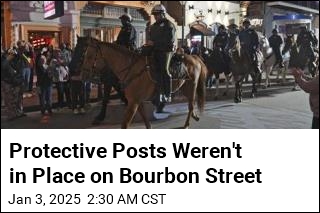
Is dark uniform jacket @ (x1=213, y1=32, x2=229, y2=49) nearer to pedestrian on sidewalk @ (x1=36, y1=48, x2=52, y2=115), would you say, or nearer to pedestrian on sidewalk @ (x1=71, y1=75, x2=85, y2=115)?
pedestrian on sidewalk @ (x1=71, y1=75, x2=85, y2=115)

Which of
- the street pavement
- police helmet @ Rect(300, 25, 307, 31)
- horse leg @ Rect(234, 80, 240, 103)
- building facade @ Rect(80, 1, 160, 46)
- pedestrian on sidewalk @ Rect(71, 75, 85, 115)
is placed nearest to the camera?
building facade @ Rect(80, 1, 160, 46)

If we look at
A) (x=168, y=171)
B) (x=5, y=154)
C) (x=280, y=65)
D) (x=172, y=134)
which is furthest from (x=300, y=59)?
(x=5, y=154)

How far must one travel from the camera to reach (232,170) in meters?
2.69

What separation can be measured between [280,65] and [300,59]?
231mm

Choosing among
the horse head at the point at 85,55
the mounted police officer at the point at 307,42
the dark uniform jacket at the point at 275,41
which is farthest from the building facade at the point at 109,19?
the mounted police officer at the point at 307,42

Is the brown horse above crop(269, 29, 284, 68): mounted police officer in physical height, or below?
below

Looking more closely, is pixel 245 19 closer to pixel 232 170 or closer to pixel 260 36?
pixel 260 36

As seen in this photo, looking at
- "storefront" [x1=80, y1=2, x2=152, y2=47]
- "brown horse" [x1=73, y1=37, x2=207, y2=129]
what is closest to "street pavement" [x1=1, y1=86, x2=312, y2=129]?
"brown horse" [x1=73, y1=37, x2=207, y2=129]

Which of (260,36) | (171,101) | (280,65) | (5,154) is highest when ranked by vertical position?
(260,36)

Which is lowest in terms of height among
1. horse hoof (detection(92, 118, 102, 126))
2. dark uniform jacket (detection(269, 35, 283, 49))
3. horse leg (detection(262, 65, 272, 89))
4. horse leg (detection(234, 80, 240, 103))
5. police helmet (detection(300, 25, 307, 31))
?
horse hoof (detection(92, 118, 102, 126))

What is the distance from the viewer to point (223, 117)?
3.63 metres

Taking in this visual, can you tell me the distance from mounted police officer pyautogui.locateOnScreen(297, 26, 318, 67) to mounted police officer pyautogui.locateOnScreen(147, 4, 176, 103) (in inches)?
42.1

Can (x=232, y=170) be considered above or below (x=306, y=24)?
below

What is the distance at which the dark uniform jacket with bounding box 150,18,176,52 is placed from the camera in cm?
319
